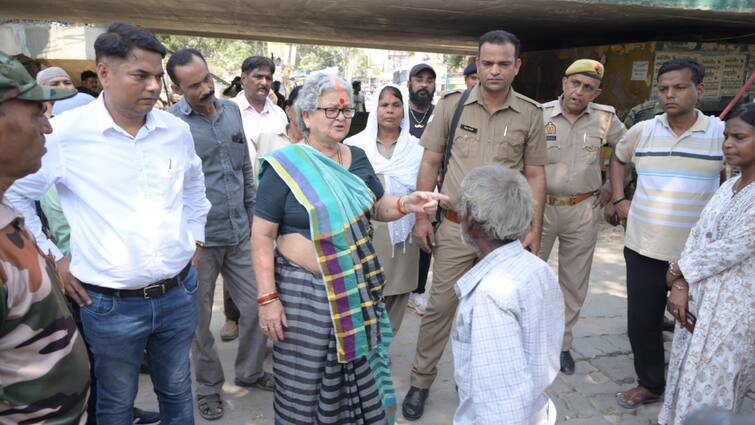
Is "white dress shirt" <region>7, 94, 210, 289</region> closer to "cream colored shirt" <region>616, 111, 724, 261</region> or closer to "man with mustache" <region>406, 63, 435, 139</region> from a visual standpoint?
"cream colored shirt" <region>616, 111, 724, 261</region>

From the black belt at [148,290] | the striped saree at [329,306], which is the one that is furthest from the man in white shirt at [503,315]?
the black belt at [148,290]

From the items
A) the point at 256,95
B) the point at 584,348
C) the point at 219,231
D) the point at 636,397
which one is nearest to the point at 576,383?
the point at 636,397

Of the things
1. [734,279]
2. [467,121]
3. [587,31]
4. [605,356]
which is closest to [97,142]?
[467,121]

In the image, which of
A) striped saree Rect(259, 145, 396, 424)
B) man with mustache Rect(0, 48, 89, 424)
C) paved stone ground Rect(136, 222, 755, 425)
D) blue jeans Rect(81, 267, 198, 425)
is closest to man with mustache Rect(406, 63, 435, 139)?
paved stone ground Rect(136, 222, 755, 425)

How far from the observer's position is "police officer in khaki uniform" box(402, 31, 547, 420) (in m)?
3.03

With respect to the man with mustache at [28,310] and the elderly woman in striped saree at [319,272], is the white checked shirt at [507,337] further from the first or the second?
the man with mustache at [28,310]

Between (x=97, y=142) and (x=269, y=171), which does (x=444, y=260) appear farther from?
(x=97, y=142)

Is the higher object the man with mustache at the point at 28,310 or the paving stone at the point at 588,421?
the man with mustache at the point at 28,310

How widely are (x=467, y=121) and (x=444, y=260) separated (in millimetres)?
844

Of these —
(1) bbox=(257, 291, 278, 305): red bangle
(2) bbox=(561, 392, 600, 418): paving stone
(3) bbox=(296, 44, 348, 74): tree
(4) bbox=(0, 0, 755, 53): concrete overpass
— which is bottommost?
(2) bbox=(561, 392, 600, 418): paving stone

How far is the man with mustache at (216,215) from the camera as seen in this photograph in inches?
115

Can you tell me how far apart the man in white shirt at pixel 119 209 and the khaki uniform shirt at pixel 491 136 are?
160 cm

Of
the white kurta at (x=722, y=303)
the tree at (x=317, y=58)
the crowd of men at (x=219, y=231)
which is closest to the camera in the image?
the crowd of men at (x=219, y=231)

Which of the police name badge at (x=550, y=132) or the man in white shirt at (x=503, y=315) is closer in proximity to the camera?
the man in white shirt at (x=503, y=315)
